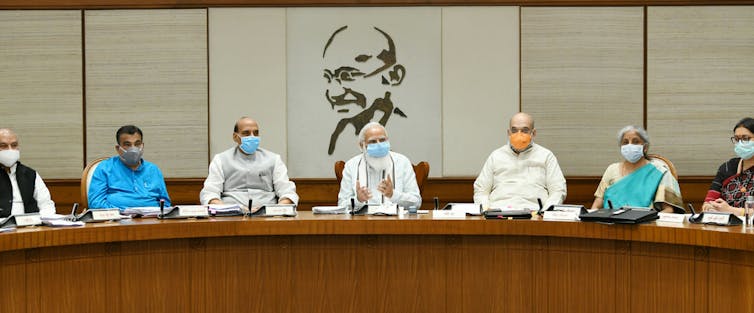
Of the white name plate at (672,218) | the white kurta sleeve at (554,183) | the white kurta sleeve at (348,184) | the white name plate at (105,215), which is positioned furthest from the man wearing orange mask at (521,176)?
the white name plate at (105,215)

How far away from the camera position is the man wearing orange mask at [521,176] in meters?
4.25

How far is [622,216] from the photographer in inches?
118

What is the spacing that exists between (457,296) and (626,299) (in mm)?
755

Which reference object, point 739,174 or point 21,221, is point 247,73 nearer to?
point 21,221

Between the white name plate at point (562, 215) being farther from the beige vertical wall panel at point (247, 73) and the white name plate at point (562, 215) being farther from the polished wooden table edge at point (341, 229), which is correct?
the beige vertical wall panel at point (247, 73)

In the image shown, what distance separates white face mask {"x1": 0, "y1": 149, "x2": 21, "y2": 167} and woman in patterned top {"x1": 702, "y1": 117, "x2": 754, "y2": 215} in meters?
3.74

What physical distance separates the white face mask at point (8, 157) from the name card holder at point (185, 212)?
41.3 inches

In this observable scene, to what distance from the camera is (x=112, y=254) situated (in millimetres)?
3094

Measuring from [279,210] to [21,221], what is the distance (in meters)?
1.15

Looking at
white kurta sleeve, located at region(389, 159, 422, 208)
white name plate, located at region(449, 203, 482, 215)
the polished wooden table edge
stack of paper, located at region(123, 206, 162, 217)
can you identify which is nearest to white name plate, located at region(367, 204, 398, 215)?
the polished wooden table edge

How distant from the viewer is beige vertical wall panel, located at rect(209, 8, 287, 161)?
16.8ft

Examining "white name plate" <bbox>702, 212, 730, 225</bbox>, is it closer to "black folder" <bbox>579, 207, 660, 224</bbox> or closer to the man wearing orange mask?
"black folder" <bbox>579, 207, 660, 224</bbox>

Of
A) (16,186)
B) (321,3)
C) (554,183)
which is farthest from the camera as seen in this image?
(321,3)

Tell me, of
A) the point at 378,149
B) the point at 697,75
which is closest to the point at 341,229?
the point at 378,149
